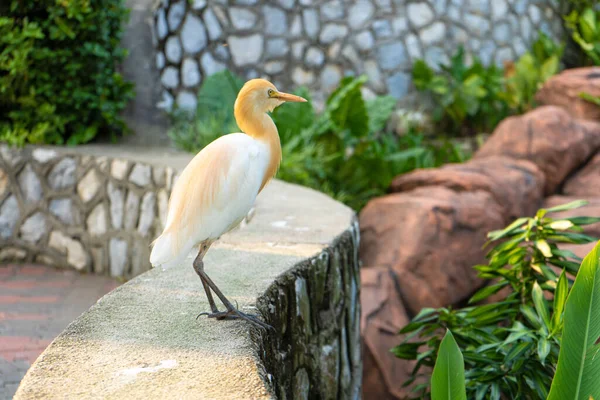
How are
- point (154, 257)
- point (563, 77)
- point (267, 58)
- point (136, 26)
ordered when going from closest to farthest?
point (154, 257) → point (136, 26) → point (267, 58) → point (563, 77)

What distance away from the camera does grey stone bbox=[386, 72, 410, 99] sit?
741 centimetres

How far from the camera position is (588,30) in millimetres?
8172

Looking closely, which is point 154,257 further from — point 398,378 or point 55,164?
point 55,164

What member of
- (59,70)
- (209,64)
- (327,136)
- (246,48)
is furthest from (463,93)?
(59,70)

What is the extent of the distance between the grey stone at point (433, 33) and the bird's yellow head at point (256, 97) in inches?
227

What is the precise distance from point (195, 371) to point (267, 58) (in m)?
5.33

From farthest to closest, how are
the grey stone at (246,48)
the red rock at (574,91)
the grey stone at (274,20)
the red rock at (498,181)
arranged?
1. the red rock at (574,91)
2. the grey stone at (274,20)
3. the grey stone at (246,48)
4. the red rock at (498,181)

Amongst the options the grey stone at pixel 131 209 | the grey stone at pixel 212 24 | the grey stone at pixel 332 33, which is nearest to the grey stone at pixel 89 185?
the grey stone at pixel 131 209

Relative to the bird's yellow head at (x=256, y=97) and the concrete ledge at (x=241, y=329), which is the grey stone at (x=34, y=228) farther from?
the bird's yellow head at (x=256, y=97)

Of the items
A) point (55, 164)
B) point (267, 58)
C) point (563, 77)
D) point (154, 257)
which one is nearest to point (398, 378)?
point (154, 257)

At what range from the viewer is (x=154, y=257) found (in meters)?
2.02

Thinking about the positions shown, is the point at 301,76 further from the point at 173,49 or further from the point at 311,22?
the point at 173,49

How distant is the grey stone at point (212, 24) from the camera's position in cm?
645

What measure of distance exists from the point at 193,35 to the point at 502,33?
391cm
